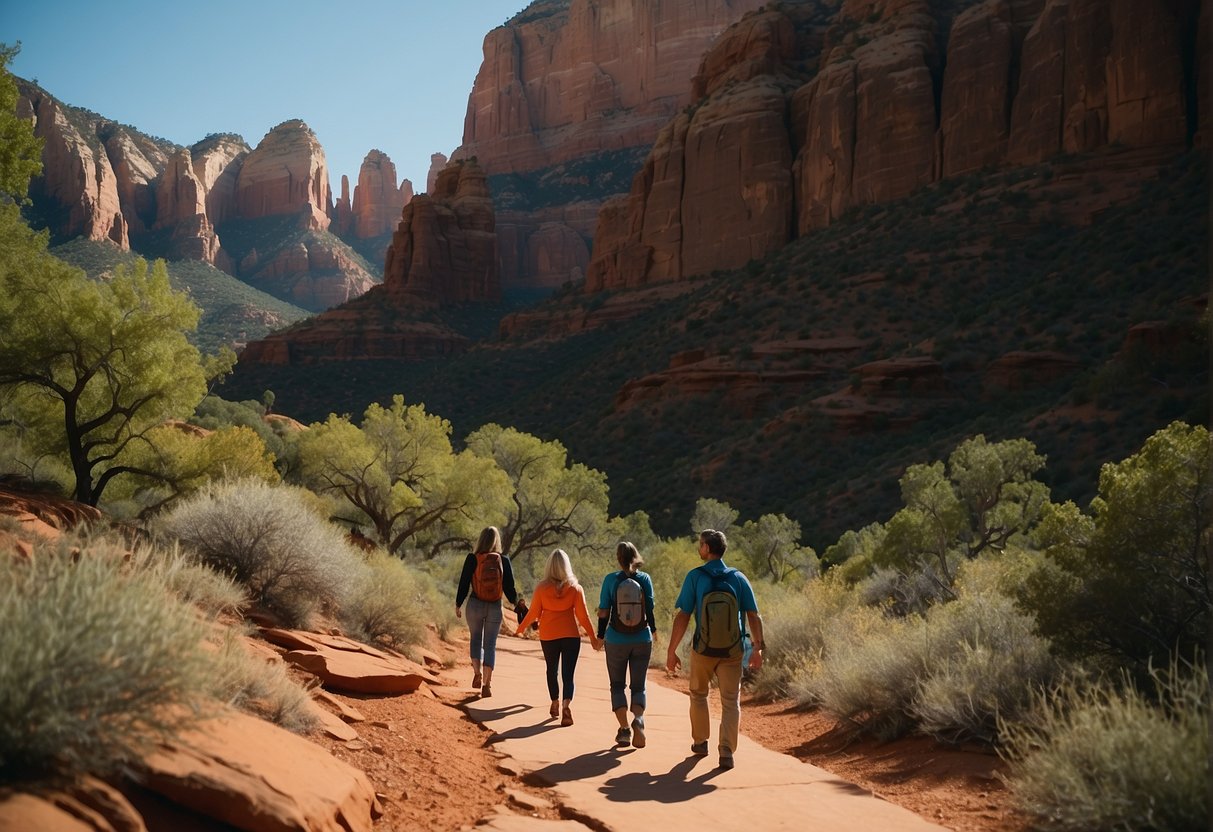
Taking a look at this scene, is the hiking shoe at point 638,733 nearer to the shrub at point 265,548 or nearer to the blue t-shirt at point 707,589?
the blue t-shirt at point 707,589

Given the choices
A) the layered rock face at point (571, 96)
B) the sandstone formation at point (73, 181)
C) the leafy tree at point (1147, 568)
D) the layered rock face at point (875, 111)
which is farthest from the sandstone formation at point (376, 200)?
the leafy tree at point (1147, 568)

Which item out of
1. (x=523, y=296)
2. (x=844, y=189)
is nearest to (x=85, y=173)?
(x=523, y=296)

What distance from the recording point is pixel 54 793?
332cm

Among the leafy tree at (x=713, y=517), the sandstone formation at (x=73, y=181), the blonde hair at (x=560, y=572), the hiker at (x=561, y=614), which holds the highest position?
the sandstone formation at (x=73, y=181)

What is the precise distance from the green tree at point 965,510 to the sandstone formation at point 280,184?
143 meters

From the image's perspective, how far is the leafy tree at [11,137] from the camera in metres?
12.4

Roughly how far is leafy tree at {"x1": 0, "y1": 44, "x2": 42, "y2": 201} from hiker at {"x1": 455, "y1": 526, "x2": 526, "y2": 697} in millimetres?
8677

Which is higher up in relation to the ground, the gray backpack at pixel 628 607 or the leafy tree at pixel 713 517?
the gray backpack at pixel 628 607

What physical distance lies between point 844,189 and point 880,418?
27.1 metres

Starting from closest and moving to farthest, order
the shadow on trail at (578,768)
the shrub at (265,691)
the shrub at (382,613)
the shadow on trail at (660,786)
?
the shrub at (265,691)
the shadow on trail at (660,786)
the shadow on trail at (578,768)
the shrub at (382,613)

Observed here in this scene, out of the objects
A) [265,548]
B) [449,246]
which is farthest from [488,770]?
[449,246]

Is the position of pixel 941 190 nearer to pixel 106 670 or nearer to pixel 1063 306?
pixel 1063 306

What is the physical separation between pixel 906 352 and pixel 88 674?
132 feet

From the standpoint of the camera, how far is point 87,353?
1445cm
